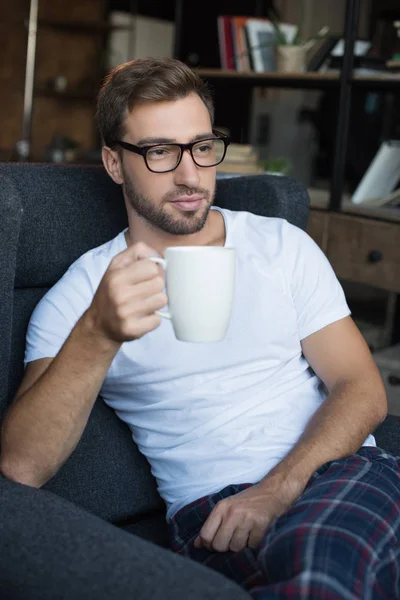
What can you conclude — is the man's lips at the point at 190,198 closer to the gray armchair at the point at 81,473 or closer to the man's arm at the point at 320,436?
the gray armchair at the point at 81,473

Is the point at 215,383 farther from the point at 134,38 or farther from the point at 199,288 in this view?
the point at 134,38

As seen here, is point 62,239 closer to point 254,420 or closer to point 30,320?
point 30,320

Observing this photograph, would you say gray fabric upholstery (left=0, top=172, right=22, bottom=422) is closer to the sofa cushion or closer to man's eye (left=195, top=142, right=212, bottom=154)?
the sofa cushion

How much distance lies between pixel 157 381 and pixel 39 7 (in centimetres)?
529

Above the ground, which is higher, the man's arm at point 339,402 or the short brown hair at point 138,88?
the short brown hair at point 138,88

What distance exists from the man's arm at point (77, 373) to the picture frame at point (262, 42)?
2.29 metres

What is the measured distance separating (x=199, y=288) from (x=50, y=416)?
41 cm

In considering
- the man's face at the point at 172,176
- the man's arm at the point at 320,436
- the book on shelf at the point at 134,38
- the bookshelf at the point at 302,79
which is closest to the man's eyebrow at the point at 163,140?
the man's face at the point at 172,176

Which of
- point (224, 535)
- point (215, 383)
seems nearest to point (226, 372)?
point (215, 383)

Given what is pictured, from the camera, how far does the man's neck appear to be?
1.57 m

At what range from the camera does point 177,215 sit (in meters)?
1.52

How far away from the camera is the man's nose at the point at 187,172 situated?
4.90 ft

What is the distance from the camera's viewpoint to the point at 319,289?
1544 millimetres

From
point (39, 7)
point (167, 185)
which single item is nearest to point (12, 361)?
point (167, 185)
